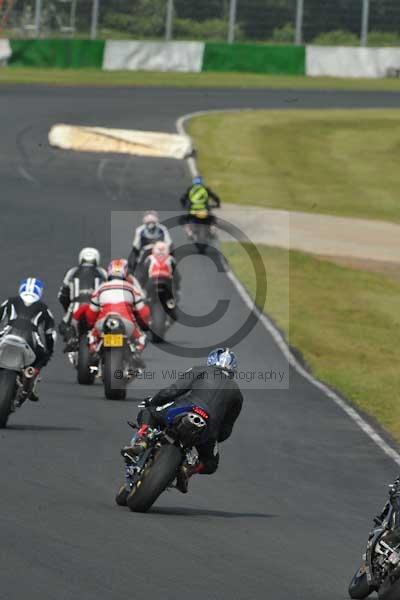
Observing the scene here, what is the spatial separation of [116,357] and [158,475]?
24.2ft

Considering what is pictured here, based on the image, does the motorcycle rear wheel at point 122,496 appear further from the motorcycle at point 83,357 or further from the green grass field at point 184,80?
the green grass field at point 184,80

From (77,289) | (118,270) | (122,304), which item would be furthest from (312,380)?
(122,304)

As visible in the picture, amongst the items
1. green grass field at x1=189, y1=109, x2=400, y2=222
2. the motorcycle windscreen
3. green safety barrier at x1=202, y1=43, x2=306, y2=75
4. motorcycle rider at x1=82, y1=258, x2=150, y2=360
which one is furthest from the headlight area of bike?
green safety barrier at x1=202, y1=43, x2=306, y2=75

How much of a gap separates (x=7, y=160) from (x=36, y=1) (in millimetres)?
22189

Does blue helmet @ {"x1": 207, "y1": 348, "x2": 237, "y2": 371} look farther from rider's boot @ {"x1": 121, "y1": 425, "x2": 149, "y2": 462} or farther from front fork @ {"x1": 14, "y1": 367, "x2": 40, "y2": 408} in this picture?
front fork @ {"x1": 14, "y1": 367, "x2": 40, "y2": 408}

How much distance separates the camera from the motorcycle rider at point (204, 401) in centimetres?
1217

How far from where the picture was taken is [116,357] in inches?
753

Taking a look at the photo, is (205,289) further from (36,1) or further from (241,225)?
(36,1)

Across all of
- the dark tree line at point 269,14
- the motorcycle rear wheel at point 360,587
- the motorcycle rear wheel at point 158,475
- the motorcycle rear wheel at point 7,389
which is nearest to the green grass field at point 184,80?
the dark tree line at point 269,14

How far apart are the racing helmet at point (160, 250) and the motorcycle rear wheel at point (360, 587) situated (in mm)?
16150

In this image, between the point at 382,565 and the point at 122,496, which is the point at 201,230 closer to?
the point at 122,496

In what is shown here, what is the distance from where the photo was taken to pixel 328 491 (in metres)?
15.5

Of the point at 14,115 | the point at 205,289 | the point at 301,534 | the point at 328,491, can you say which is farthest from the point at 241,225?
the point at 301,534

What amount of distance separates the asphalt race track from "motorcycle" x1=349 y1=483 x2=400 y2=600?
31cm
